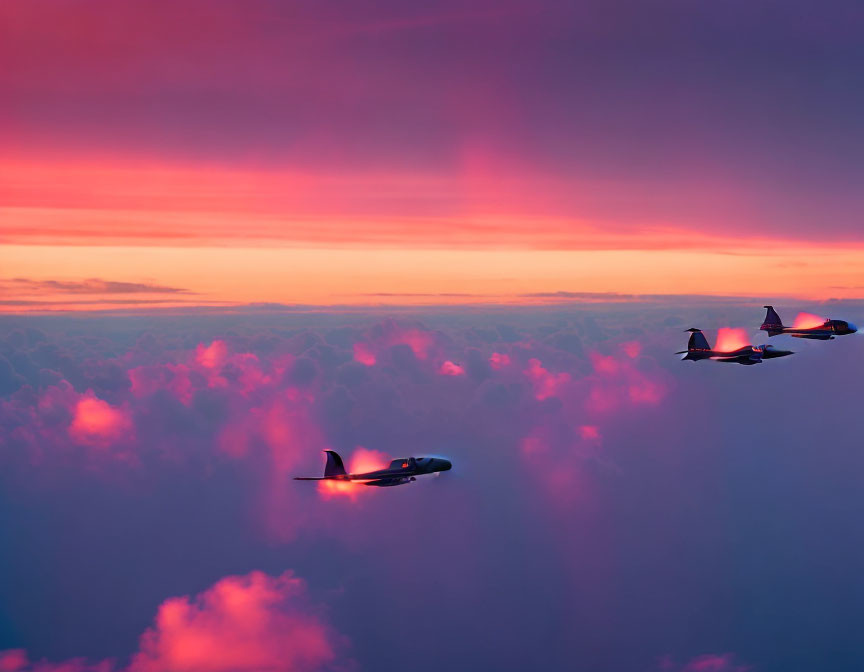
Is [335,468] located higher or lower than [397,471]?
lower

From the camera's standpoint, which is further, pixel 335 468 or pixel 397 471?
pixel 335 468

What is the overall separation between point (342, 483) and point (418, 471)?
60.3 feet

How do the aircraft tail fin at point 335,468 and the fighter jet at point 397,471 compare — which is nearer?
the fighter jet at point 397,471

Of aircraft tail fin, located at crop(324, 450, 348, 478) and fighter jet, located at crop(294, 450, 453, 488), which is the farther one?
aircraft tail fin, located at crop(324, 450, 348, 478)

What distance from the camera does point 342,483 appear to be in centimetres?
18875

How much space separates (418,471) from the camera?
601 feet
